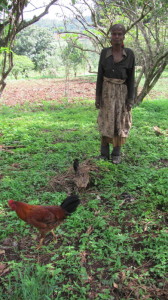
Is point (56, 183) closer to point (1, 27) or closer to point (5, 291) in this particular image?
point (5, 291)

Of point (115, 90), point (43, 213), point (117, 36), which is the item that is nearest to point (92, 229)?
point (43, 213)

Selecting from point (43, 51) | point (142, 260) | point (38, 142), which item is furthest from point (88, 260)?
point (43, 51)

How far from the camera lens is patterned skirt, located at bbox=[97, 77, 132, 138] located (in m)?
4.56

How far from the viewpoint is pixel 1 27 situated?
15.9ft

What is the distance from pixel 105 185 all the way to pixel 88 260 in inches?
64.9

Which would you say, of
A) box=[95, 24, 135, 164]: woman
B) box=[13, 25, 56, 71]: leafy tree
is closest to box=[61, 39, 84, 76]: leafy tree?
box=[95, 24, 135, 164]: woman

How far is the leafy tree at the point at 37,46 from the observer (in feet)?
106

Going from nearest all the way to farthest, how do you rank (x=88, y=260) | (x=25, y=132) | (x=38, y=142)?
(x=88, y=260)
(x=38, y=142)
(x=25, y=132)

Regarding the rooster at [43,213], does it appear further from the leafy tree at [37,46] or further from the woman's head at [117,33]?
the leafy tree at [37,46]

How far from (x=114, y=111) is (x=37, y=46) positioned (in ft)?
108

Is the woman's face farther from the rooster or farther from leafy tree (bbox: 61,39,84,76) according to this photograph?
leafy tree (bbox: 61,39,84,76)

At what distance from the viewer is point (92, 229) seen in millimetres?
3264

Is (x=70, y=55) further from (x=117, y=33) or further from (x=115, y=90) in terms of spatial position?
(x=117, y=33)

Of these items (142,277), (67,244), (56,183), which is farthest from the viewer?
(56,183)
